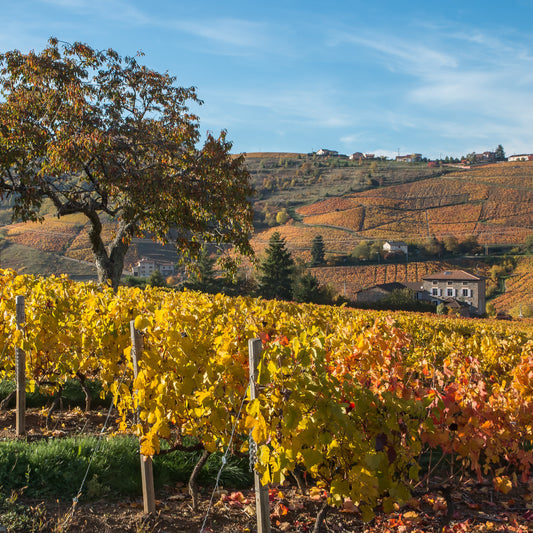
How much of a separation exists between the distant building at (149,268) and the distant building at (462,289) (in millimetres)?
36651

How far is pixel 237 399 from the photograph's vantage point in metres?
2.76

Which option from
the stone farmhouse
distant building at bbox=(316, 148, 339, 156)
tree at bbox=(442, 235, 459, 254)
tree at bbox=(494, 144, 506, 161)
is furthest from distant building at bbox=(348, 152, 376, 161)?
the stone farmhouse

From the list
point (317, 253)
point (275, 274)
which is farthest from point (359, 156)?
point (275, 274)

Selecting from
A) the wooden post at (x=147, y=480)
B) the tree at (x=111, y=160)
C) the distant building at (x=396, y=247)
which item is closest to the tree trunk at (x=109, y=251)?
the tree at (x=111, y=160)

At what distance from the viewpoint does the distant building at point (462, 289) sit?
61.2m

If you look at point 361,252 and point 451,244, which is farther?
point 451,244

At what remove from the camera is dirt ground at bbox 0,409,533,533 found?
2.83m

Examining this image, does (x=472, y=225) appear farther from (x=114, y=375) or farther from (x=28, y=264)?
(x=114, y=375)

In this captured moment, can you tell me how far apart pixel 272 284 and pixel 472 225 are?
63.3m

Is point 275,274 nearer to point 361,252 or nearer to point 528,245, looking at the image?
point 361,252

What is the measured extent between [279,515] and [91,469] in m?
1.34

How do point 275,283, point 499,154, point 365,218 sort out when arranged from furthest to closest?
point 499,154 < point 365,218 < point 275,283

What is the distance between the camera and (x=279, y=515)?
3.10 metres

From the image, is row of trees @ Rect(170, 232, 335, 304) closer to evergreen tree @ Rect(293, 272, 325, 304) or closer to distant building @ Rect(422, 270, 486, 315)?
evergreen tree @ Rect(293, 272, 325, 304)
